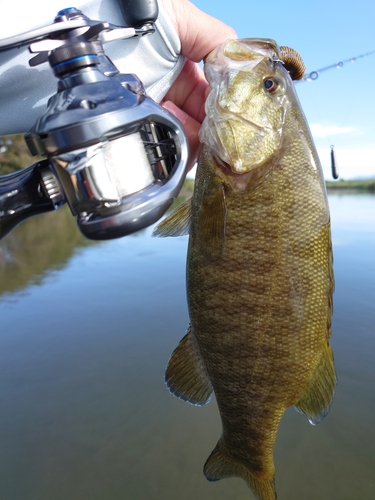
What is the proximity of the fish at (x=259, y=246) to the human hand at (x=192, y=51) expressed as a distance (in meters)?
0.37

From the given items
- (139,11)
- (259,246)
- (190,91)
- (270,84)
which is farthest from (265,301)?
(190,91)

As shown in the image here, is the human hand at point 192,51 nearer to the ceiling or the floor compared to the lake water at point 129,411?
nearer to the ceiling

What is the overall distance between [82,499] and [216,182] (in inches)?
181

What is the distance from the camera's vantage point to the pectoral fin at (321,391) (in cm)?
176

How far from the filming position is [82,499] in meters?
4.59

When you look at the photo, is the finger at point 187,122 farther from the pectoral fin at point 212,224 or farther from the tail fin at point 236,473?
the tail fin at point 236,473

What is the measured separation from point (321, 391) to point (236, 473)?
64cm

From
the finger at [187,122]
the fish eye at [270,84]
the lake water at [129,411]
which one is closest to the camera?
the fish eye at [270,84]

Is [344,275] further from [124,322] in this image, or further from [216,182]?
[216,182]

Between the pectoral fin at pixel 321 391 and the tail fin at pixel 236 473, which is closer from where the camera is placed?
the pectoral fin at pixel 321 391

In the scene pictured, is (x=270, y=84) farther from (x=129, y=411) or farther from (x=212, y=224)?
(x=129, y=411)

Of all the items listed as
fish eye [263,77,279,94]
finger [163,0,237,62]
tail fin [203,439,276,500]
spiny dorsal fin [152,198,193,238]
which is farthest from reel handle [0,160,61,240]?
tail fin [203,439,276,500]

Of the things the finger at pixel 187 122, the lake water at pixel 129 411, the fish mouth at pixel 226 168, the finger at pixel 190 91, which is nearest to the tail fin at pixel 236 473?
the fish mouth at pixel 226 168

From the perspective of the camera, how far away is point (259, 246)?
1.63m
